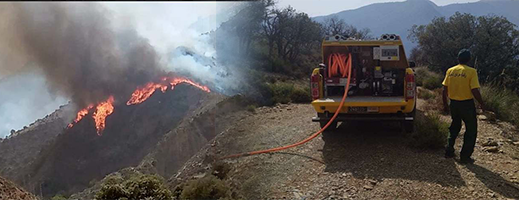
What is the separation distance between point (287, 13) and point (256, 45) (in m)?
3.18

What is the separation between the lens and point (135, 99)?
15.4m

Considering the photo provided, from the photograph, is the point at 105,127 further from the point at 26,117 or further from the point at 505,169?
the point at 505,169

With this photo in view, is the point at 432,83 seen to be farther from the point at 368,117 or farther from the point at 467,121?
the point at 467,121

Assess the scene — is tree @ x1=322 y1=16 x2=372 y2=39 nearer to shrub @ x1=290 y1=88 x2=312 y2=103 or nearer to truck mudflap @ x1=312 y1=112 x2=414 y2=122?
shrub @ x1=290 y1=88 x2=312 y2=103

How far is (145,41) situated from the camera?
1249cm

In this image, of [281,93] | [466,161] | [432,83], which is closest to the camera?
[466,161]

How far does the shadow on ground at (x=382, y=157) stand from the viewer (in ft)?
18.7

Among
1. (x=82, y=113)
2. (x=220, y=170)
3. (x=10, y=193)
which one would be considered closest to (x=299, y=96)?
(x=220, y=170)

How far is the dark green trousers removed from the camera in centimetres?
585

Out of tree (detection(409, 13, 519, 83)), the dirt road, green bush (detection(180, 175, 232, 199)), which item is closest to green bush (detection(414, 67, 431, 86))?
tree (detection(409, 13, 519, 83))

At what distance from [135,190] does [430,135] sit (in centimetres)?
496

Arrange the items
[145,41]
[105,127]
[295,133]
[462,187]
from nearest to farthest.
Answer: [462,187], [295,133], [145,41], [105,127]

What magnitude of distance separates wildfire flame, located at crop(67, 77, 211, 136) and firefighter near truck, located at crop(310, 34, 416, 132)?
8426 millimetres

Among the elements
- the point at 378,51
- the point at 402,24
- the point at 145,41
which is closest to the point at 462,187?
the point at 378,51
